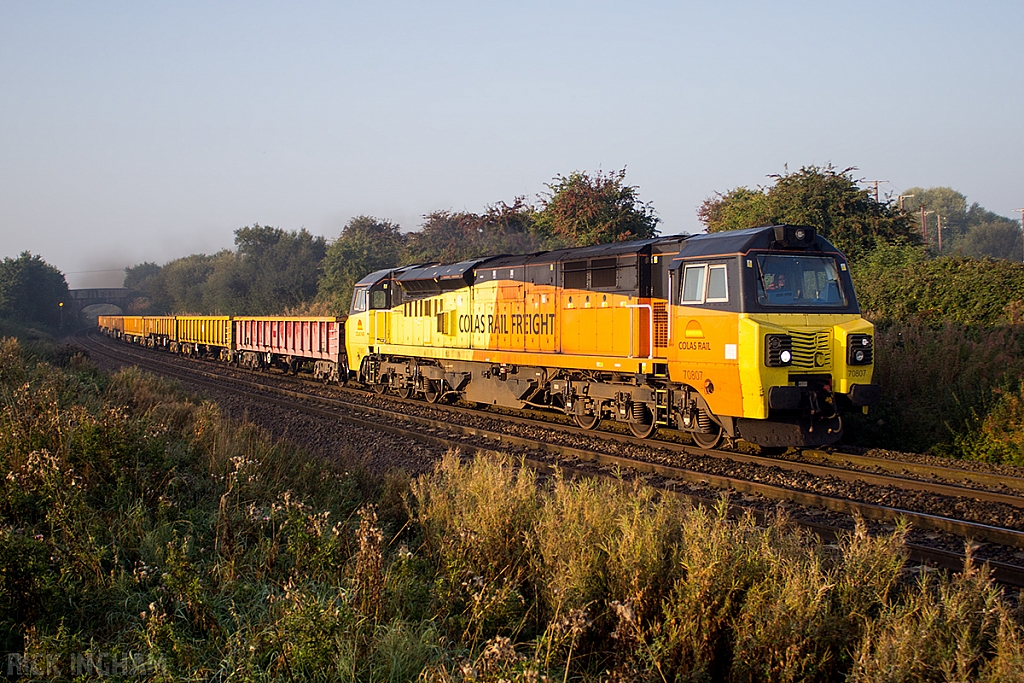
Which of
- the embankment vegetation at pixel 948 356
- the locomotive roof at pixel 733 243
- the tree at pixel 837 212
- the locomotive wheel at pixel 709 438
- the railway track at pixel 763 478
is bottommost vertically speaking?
the railway track at pixel 763 478

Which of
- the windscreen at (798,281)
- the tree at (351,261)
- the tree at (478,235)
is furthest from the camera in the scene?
the tree at (351,261)

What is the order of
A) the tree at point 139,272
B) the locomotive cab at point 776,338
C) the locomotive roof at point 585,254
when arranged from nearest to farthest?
the locomotive cab at point 776,338 < the locomotive roof at point 585,254 < the tree at point 139,272

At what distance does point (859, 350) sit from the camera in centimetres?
1100

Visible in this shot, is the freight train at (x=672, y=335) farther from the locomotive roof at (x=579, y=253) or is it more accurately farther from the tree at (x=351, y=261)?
the tree at (x=351, y=261)

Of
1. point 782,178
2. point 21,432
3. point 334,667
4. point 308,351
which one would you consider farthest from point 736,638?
point 308,351

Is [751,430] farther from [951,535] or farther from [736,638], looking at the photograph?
[736,638]

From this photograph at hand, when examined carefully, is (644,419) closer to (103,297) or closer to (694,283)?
(694,283)

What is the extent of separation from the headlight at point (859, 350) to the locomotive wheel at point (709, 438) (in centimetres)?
229

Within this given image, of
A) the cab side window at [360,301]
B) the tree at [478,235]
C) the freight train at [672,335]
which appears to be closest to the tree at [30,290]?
the tree at [478,235]

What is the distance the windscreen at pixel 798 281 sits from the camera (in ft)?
36.3

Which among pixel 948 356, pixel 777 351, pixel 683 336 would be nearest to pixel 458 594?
pixel 777 351

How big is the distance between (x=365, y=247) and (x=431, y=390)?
122 ft

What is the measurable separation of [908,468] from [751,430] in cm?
225

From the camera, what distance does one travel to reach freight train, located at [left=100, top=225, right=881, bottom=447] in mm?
10891
